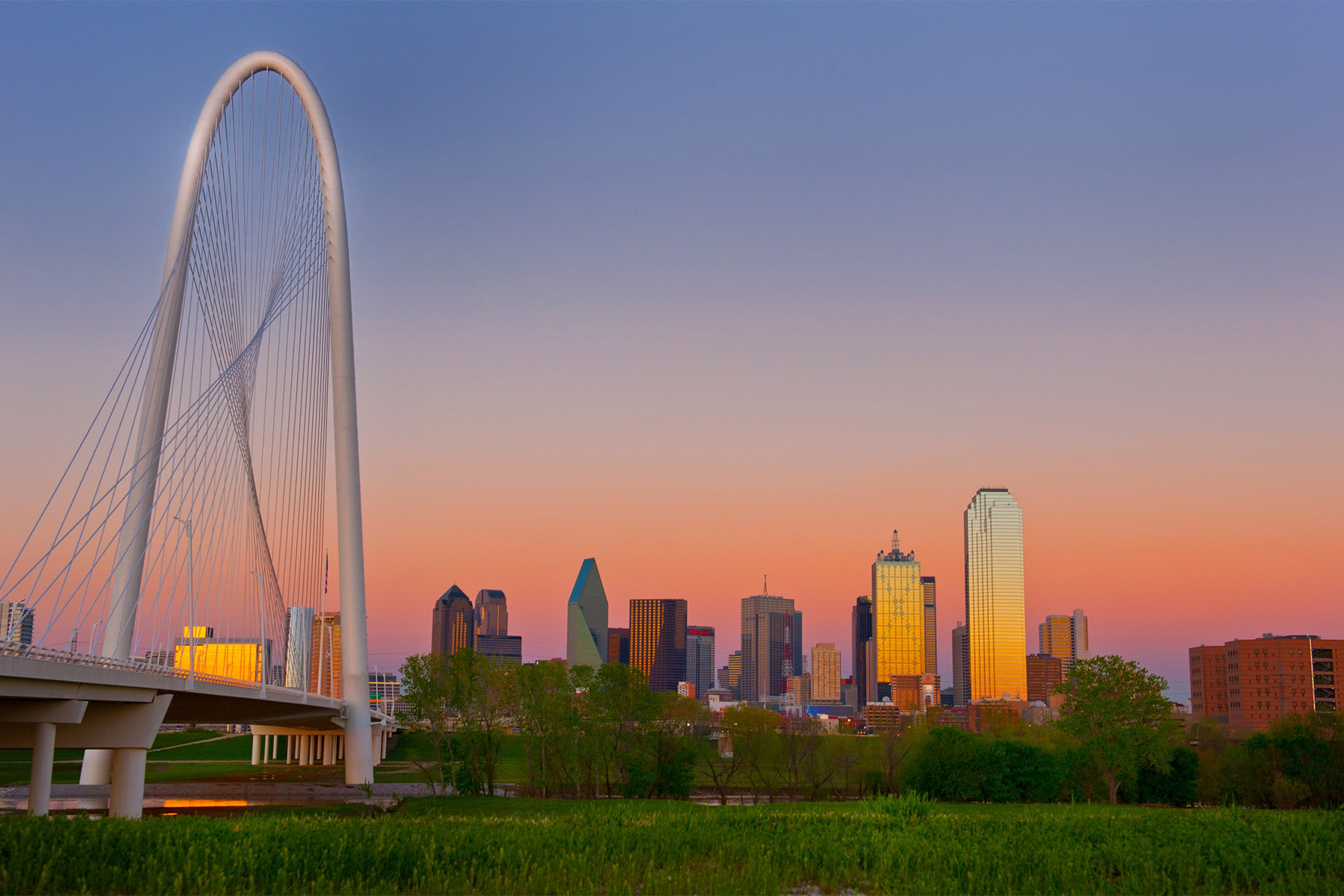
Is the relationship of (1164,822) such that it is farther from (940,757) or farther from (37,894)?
(940,757)

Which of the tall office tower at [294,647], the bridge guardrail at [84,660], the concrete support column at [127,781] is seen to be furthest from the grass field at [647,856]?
the tall office tower at [294,647]

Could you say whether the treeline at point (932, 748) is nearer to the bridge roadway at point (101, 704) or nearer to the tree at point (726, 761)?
the tree at point (726, 761)

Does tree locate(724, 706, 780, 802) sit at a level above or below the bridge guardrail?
below

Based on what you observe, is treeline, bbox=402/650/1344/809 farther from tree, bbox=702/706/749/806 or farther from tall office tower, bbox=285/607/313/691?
tall office tower, bbox=285/607/313/691

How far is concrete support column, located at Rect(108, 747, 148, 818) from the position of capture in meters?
29.5

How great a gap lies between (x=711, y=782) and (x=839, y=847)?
72.3m

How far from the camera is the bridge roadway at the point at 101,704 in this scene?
22.4m

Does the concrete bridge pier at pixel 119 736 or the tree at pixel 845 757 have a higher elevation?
the concrete bridge pier at pixel 119 736

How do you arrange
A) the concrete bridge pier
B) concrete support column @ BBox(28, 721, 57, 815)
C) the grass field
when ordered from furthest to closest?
the concrete bridge pier < concrete support column @ BBox(28, 721, 57, 815) < the grass field

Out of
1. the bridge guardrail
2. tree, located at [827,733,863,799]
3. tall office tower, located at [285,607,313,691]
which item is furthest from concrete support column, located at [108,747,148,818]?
tree, located at [827,733,863,799]

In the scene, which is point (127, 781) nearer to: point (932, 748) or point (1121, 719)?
point (1121, 719)

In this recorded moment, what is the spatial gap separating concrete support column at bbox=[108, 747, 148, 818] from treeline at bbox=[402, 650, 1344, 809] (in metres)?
27.3

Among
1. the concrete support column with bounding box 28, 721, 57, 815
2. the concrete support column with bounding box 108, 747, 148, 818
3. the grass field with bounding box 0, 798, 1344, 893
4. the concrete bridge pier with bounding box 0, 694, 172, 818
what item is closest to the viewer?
the grass field with bounding box 0, 798, 1344, 893

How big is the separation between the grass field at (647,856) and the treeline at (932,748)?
4246 centimetres
